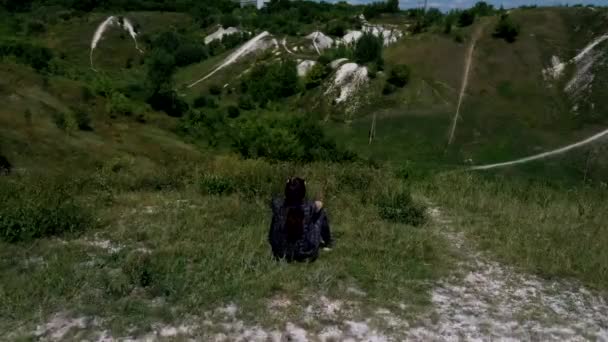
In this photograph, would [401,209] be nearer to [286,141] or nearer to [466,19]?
[286,141]

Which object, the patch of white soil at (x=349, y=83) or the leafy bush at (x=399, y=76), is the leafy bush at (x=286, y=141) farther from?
the leafy bush at (x=399, y=76)

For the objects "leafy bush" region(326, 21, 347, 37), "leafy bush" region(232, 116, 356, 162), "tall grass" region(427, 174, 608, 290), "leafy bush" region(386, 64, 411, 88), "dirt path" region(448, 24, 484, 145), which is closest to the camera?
"tall grass" region(427, 174, 608, 290)

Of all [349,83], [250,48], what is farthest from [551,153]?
[250,48]

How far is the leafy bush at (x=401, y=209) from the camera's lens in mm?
8602

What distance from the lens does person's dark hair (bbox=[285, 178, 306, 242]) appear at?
6.48 metres

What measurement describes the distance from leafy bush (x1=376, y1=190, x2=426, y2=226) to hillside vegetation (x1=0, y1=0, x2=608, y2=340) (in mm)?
35

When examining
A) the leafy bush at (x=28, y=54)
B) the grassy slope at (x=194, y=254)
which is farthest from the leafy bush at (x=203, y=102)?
the grassy slope at (x=194, y=254)

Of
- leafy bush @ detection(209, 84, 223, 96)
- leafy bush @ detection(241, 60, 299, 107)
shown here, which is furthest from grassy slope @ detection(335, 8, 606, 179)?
leafy bush @ detection(209, 84, 223, 96)

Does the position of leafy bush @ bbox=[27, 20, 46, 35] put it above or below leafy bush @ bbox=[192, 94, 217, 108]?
above

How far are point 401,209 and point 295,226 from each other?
2893 mm

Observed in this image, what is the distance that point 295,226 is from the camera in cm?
654

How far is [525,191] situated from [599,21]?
55989mm

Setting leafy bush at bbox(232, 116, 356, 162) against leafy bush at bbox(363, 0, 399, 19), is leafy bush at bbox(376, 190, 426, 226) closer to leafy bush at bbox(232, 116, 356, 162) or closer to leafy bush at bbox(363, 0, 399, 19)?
leafy bush at bbox(232, 116, 356, 162)

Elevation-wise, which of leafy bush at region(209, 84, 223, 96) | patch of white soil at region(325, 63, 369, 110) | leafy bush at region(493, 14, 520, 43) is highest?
leafy bush at region(493, 14, 520, 43)
